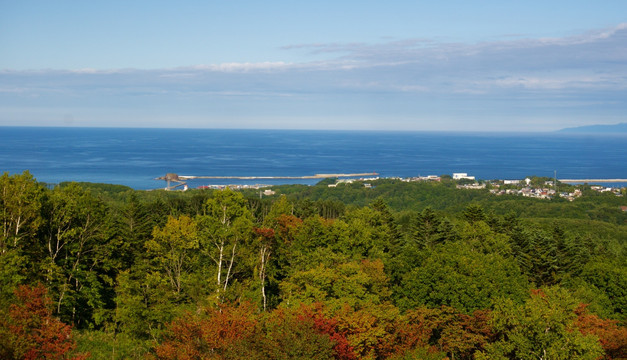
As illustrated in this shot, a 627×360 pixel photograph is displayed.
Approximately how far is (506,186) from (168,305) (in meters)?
95.0

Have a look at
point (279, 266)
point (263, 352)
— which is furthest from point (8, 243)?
point (279, 266)

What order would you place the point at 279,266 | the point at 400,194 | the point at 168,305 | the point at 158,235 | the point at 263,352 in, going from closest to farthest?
the point at 263,352 → the point at 168,305 → the point at 158,235 → the point at 279,266 → the point at 400,194

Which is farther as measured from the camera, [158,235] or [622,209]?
[622,209]

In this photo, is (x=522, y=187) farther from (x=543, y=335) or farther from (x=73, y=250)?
(x=73, y=250)

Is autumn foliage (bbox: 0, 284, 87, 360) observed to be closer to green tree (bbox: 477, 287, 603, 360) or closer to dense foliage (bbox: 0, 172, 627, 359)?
dense foliage (bbox: 0, 172, 627, 359)

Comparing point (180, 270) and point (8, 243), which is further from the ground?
point (8, 243)

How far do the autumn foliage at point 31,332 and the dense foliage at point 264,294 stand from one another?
0.04m

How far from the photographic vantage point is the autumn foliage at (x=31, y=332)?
12883mm

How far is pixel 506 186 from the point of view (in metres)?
102

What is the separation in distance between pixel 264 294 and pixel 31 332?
996cm

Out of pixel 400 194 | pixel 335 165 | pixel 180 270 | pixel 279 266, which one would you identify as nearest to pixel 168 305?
pixel 180 270

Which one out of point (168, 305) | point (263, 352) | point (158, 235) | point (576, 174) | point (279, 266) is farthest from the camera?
point (576, 174)

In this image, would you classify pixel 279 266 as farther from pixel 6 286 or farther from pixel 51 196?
pixel 6 286

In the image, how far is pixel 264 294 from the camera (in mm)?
22406
